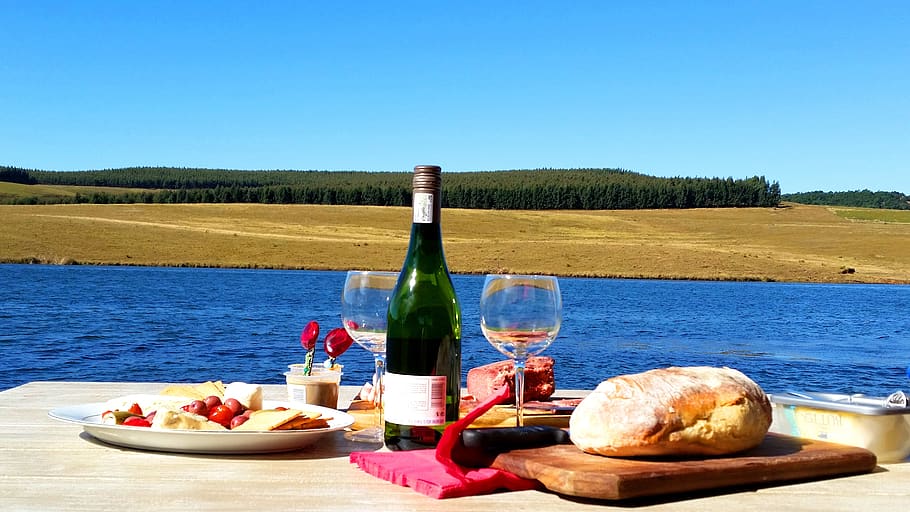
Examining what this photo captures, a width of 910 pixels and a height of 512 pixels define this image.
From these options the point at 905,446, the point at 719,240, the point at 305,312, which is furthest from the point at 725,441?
the point at 719,240

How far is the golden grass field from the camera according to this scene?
60094 millimetres

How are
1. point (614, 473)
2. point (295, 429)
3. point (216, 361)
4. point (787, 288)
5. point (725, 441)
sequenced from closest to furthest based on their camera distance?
point (614, 473) → point (725, 441) → point (295, 429) → point (216, 361) → point (787, 288)

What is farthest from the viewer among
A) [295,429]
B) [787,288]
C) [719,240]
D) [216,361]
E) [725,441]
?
[719,240]

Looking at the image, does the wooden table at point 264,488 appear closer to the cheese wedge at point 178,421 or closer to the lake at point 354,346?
the cheese wedge at point 178,421

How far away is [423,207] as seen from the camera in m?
2.33

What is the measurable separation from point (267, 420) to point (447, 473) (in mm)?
568

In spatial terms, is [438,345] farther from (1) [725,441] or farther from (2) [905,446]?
(2) [905,446]

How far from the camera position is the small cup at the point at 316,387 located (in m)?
2.94

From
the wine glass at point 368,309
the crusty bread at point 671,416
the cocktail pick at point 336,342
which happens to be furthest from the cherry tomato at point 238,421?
the crusty bread at point 671,416

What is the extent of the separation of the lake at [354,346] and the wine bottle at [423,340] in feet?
32.8

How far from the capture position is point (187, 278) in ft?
169

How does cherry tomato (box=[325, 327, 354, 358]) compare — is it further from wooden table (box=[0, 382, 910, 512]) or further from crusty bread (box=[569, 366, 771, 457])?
crusty bread (box=[569, 366, 771, 457])

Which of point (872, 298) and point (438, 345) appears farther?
point (872, 298)

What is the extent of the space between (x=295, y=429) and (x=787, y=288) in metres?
57.6
